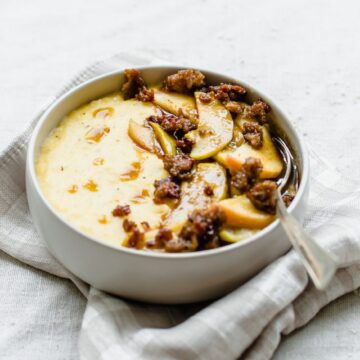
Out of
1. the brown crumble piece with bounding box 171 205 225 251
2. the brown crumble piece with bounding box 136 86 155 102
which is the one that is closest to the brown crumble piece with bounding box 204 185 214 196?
the brown crumble piece with bounding box 171 205 225 251

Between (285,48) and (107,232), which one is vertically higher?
(107,232)

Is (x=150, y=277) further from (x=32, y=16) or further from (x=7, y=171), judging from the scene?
(x=32, y=16)

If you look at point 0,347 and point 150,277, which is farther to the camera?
point 0,347

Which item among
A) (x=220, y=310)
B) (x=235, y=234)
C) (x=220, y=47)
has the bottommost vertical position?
A: (x=220, y=47)

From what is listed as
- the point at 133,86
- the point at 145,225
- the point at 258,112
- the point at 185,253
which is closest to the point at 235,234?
the point at 185,253

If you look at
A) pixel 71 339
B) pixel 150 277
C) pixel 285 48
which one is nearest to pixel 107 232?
pixel 150 277

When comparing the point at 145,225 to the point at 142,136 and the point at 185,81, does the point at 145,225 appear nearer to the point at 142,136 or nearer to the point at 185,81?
the point at 142,136

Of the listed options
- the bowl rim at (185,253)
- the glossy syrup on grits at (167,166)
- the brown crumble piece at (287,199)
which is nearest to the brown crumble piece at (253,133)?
the glossy syrup on grits at (167,166)
